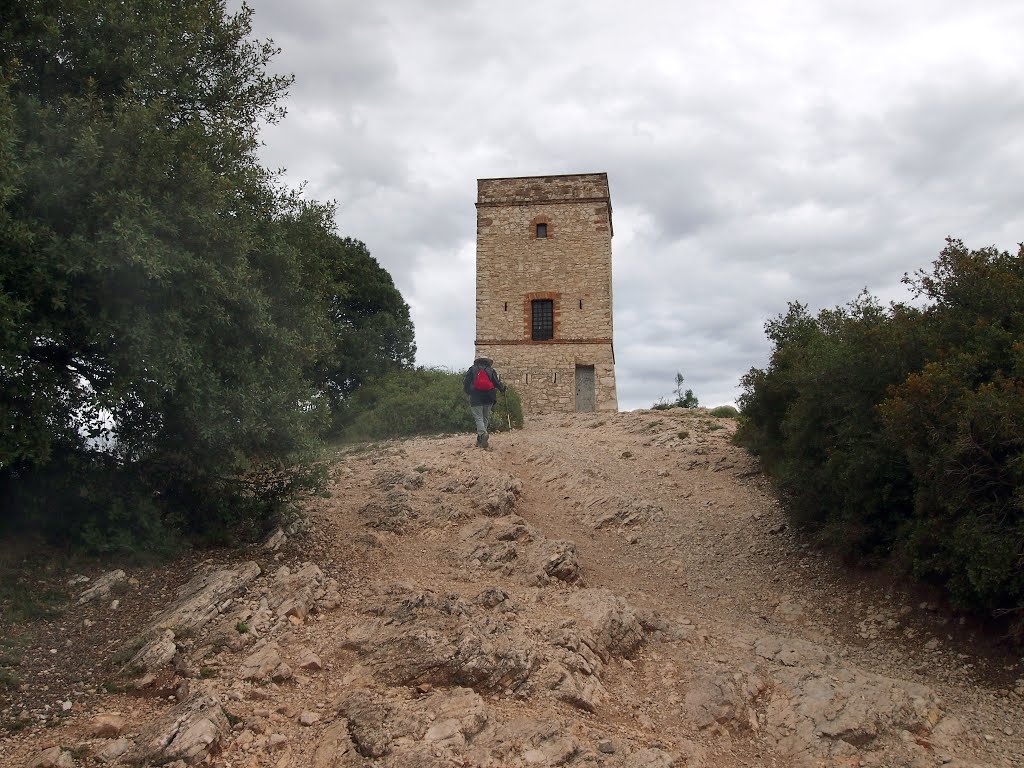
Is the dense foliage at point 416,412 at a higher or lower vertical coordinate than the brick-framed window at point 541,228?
lower

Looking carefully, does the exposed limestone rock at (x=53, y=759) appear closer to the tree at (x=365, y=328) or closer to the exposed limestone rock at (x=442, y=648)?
the exposed limestone rock at (x=442, y=648)

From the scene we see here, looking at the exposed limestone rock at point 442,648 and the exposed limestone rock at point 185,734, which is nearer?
the exposed limestone rock at point 185,734

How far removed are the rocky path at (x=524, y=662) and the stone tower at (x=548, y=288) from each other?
45.4ft

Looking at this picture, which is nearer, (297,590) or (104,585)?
(104,585)

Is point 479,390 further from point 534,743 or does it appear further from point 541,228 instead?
point 541,228

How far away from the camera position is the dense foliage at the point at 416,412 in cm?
2042

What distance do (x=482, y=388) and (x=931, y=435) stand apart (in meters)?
9.36

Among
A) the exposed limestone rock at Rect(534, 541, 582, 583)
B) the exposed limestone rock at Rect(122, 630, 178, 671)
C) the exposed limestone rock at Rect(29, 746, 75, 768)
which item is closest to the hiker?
the exposed limestone rock at Rect(534, 541, 582, 583)

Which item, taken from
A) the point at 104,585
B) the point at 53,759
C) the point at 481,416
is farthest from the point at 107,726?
the point at 481,416

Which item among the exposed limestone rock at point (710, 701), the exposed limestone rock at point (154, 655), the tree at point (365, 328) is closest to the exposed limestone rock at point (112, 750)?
the exposed limestone rock at point (154, 655)

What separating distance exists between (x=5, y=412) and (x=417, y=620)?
4.53 metres

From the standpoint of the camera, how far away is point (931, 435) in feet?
26.4

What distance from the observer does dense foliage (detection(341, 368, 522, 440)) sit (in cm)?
2042

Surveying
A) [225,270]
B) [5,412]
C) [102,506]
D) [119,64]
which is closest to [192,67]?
[119,64]
